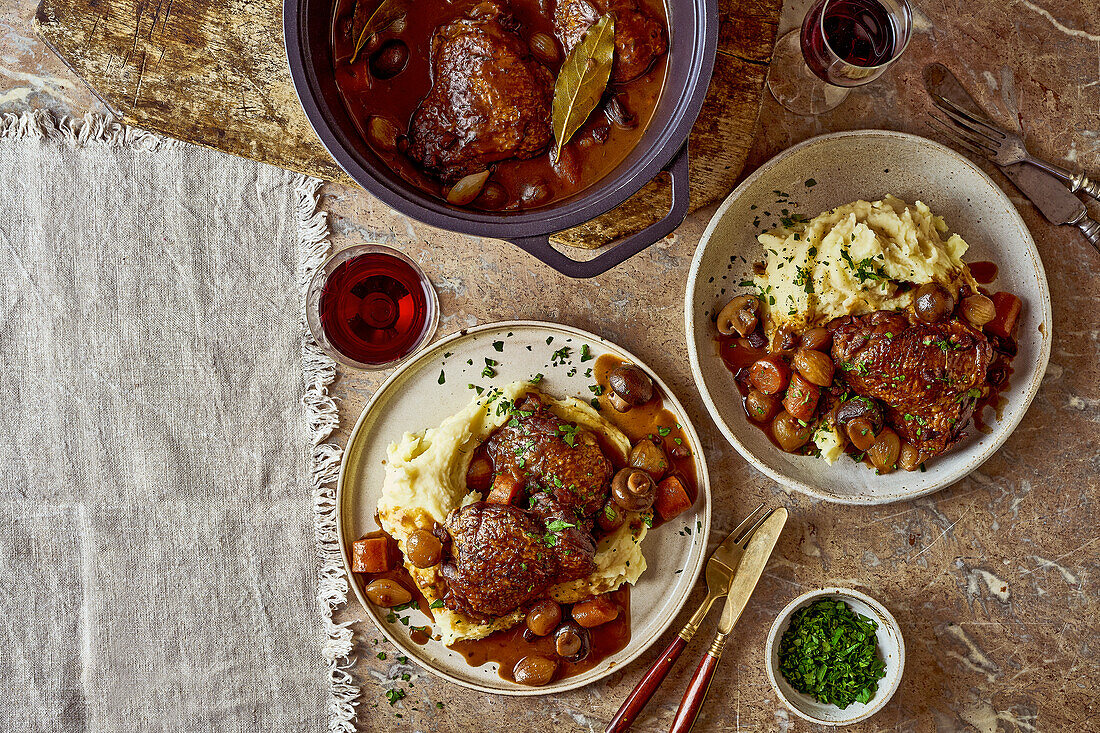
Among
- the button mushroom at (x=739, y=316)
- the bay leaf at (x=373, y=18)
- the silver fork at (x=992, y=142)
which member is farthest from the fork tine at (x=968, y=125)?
the bay leaf at (x=373, y=18)

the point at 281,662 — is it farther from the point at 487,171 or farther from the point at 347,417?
the point at 487,171

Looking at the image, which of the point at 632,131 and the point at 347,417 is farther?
the point at 347,417

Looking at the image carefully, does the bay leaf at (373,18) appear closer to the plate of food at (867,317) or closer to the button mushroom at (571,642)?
the plate of food at (867,317)

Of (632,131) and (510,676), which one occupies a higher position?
(632,131)

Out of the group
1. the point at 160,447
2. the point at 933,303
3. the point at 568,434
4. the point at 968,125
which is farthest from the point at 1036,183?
the point at 160,447

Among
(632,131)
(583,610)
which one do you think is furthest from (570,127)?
(583,610)

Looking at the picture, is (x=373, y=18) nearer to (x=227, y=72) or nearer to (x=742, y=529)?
(x=227, y=72)

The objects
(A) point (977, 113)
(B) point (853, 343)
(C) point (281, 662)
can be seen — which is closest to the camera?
(B) point (853, 343)
